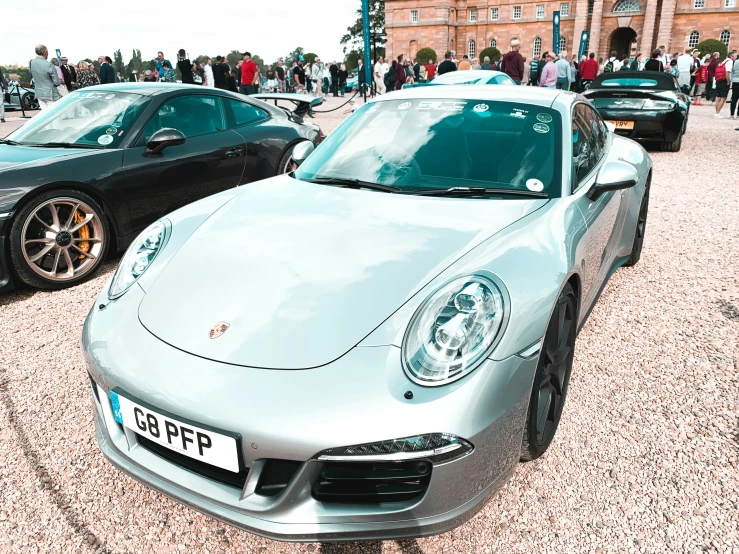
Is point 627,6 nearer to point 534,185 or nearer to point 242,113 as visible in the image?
point 242,113

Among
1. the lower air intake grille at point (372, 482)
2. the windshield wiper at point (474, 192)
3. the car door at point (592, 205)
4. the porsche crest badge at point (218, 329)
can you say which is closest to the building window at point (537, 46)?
the car door at point (592, 205)

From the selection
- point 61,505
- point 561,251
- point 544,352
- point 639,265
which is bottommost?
point 639,265

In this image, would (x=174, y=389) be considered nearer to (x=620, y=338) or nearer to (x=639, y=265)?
(x=620, y=338)

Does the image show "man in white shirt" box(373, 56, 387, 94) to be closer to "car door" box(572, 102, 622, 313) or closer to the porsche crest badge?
"car door" box(572, 102, 622, 313)

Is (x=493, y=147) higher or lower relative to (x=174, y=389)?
A: higher

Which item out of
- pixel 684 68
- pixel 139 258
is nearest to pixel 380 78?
pixel 684 68

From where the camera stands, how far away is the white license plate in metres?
1.60

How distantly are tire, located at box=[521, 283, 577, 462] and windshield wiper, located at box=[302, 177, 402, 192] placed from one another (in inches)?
36.8

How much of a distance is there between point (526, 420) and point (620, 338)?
174 cm

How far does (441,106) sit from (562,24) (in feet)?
236

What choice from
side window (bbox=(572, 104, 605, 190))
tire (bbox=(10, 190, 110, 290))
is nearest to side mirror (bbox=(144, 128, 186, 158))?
tire (bbox=(10, 190, 110, 290))

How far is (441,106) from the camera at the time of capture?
3049 millimetres

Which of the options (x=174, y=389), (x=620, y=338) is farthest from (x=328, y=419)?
(x=620, y=338)

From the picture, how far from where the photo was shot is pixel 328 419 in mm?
1549
